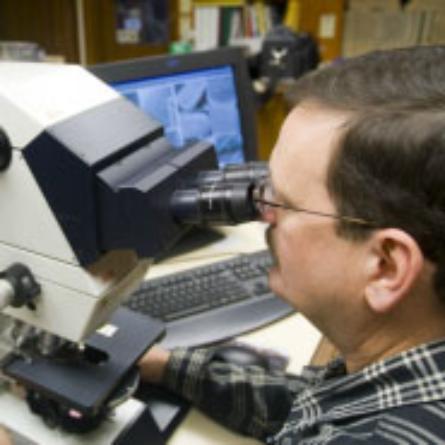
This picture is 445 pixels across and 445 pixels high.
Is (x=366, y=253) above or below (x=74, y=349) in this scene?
above

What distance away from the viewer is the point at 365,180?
609 millimetres

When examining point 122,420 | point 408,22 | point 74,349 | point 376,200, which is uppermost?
point 408,22

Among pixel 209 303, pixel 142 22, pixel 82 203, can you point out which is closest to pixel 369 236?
pixel 82 203

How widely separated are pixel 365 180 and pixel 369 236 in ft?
0.23

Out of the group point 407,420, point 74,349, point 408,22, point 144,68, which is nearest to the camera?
point 407,420

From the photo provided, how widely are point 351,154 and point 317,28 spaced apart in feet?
9.51

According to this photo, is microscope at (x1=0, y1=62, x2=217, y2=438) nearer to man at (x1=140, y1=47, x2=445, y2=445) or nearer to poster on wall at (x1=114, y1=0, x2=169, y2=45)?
man at (x1=140, y1=47, x2=445, y2=445)

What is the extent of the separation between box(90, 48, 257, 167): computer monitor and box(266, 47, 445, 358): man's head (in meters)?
0.57

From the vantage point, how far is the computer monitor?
1292 mm

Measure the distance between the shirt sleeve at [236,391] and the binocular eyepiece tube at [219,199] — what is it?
14.1 inches

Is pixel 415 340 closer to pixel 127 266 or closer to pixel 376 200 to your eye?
pixel 376 200

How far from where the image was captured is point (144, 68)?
130cm

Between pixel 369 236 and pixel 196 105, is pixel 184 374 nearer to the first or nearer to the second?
pixel 369 236

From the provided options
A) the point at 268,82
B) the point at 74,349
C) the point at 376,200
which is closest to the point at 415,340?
the point at 376,200
